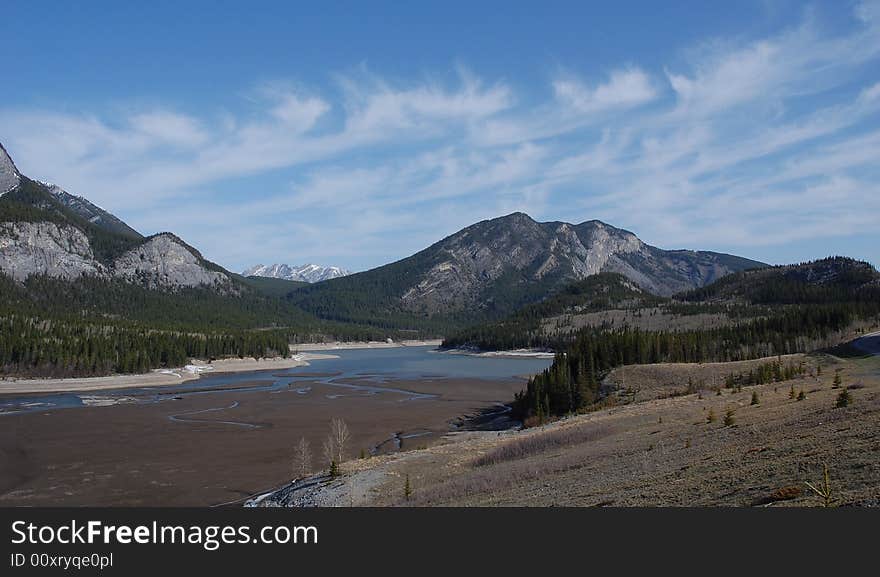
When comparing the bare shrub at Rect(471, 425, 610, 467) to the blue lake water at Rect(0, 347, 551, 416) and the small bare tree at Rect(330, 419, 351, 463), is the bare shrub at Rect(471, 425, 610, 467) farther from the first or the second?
the blue lake water at Rect(0, 347, 551, 416)

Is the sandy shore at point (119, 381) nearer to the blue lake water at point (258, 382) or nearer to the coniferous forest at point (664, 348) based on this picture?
the blue lake water at point (258, 382)

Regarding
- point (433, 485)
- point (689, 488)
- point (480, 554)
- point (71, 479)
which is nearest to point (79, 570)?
point (480, 554)

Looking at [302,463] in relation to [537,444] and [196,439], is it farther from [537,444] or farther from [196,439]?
[196,439]

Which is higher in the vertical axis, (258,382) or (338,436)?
(338,436)

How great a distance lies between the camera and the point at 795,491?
14.6m

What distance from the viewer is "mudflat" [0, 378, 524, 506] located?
1406 inches

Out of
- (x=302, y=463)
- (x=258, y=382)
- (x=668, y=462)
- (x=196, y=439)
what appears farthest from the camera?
(x=258, y=382)

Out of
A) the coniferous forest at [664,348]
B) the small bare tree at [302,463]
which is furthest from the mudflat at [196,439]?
the coniferous forest at [664,348]

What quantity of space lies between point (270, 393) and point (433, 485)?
6494 cm

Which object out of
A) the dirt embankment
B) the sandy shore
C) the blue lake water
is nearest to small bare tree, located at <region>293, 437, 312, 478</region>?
the dirt embankment

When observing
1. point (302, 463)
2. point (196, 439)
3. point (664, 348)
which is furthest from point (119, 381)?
point (664, 348)

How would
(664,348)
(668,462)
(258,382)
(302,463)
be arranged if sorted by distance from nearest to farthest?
1. (668,462)
2. (302,463)
3. (664,348)
4. (258,382)

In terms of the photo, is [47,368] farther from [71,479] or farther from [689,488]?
[689,488]

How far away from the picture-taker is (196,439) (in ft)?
170
